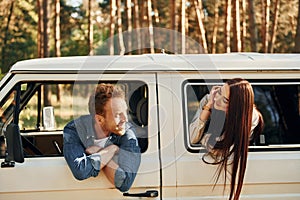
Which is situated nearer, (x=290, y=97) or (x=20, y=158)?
(x=20, y=158)

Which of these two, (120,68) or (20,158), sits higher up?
(120,68)

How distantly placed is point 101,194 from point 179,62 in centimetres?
116

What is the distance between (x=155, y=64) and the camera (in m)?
4.38

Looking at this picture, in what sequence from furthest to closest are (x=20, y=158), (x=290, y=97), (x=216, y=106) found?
(x=290, y=97), (x=216, y=106), (x=20, y=158)

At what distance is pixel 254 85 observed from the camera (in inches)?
177

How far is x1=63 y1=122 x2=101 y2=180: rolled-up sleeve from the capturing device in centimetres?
409

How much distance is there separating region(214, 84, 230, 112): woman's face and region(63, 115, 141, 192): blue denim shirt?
0.67m

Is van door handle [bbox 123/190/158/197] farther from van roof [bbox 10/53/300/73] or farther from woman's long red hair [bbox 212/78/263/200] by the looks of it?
van roof [bbox 10/53/300/73]

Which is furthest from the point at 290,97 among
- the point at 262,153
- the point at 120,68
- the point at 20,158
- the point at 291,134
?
the point at 20,158

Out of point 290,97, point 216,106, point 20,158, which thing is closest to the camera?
point 20,158

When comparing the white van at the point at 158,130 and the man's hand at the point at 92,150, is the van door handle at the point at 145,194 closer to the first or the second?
the white van at the point at 158,130

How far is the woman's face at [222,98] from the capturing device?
14.3 ft

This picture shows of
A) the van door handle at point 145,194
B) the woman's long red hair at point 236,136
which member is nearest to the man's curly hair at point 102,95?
the van door handle at point 145,194

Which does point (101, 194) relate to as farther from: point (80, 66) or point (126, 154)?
point (80, 66)
